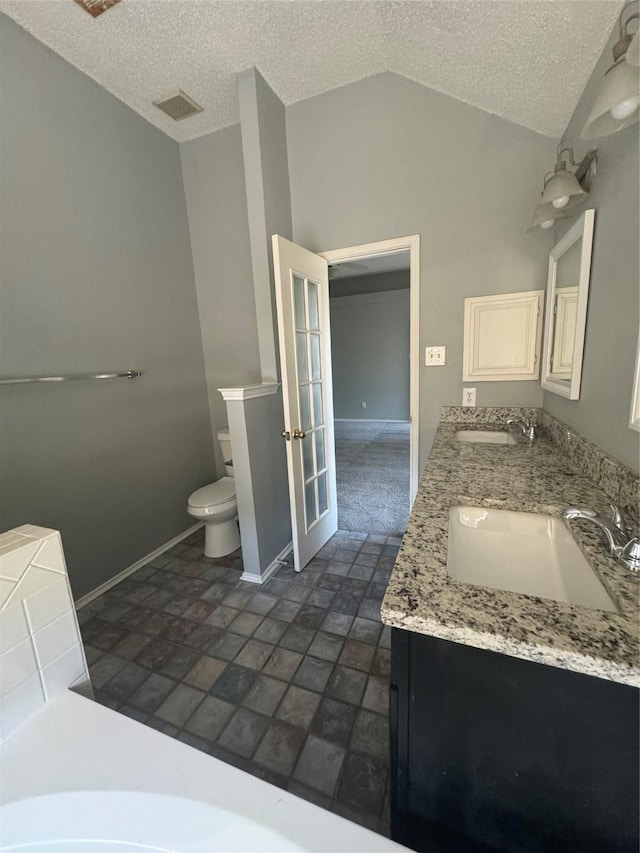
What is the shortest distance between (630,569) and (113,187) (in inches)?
115

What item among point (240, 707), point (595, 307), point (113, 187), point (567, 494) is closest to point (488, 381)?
point (595, 307)

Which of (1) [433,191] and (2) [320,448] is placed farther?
(2) [320,448]

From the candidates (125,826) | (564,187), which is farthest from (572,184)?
(125,826)

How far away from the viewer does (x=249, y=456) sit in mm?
1924

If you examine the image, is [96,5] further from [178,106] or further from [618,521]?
[618,521]

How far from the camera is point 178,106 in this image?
2117 millimetres

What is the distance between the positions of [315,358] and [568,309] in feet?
4.68

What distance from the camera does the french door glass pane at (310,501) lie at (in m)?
2.24

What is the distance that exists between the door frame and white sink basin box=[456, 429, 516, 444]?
35 cm

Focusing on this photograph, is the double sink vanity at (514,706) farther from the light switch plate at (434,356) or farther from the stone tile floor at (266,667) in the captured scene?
the light switch plate at (434,356)

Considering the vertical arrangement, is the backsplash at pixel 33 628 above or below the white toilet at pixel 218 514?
above

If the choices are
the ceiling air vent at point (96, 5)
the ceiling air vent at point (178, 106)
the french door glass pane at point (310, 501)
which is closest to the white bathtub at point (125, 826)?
the french door glass pane at point (310, 501)

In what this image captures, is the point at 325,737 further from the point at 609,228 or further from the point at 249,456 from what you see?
the point at 609,228

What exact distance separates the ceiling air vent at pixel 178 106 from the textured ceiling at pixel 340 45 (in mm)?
42
